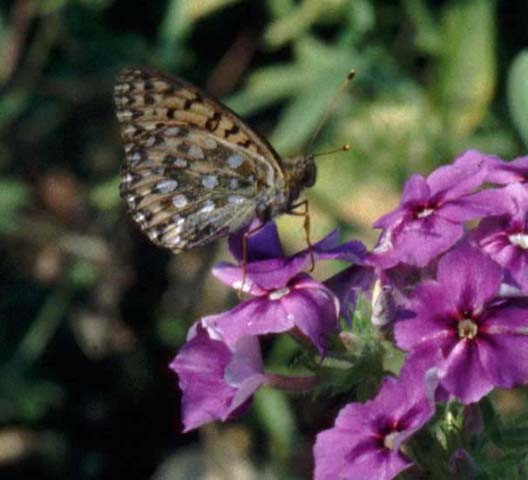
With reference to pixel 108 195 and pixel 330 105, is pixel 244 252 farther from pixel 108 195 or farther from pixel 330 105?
pixel 108 195

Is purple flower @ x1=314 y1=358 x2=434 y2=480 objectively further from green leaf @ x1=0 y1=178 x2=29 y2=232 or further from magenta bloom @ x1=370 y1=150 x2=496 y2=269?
green leaf @ x1=0 y1=178 x2=29 y2=232

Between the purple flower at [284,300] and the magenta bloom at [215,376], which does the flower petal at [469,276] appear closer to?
the purple flower at [284,300]

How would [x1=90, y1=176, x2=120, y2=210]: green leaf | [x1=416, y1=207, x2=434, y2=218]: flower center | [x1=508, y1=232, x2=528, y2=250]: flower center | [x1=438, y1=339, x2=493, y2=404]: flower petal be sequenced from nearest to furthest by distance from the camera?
[x1=438, y1=339, x2=493, y2=404]: flower petal
[x1=508, y1=232, x2=528, y2=250]: flower center
[x1=416, y1=207, x2=434, y2=218]: flower center
[x1=90, y1=176, x2=120, y2=210]: green leaf

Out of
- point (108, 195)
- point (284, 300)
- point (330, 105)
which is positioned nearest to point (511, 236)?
point (284, 300)

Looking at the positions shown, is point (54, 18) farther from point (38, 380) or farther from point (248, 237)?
point (248, 237)

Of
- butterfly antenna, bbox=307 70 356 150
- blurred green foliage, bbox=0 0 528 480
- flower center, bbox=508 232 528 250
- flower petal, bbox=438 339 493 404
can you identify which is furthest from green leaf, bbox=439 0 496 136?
flower petal, bbox=438 339 493 404

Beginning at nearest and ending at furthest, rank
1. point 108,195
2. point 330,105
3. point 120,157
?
point 330,105
point 108,195
point 120,157
